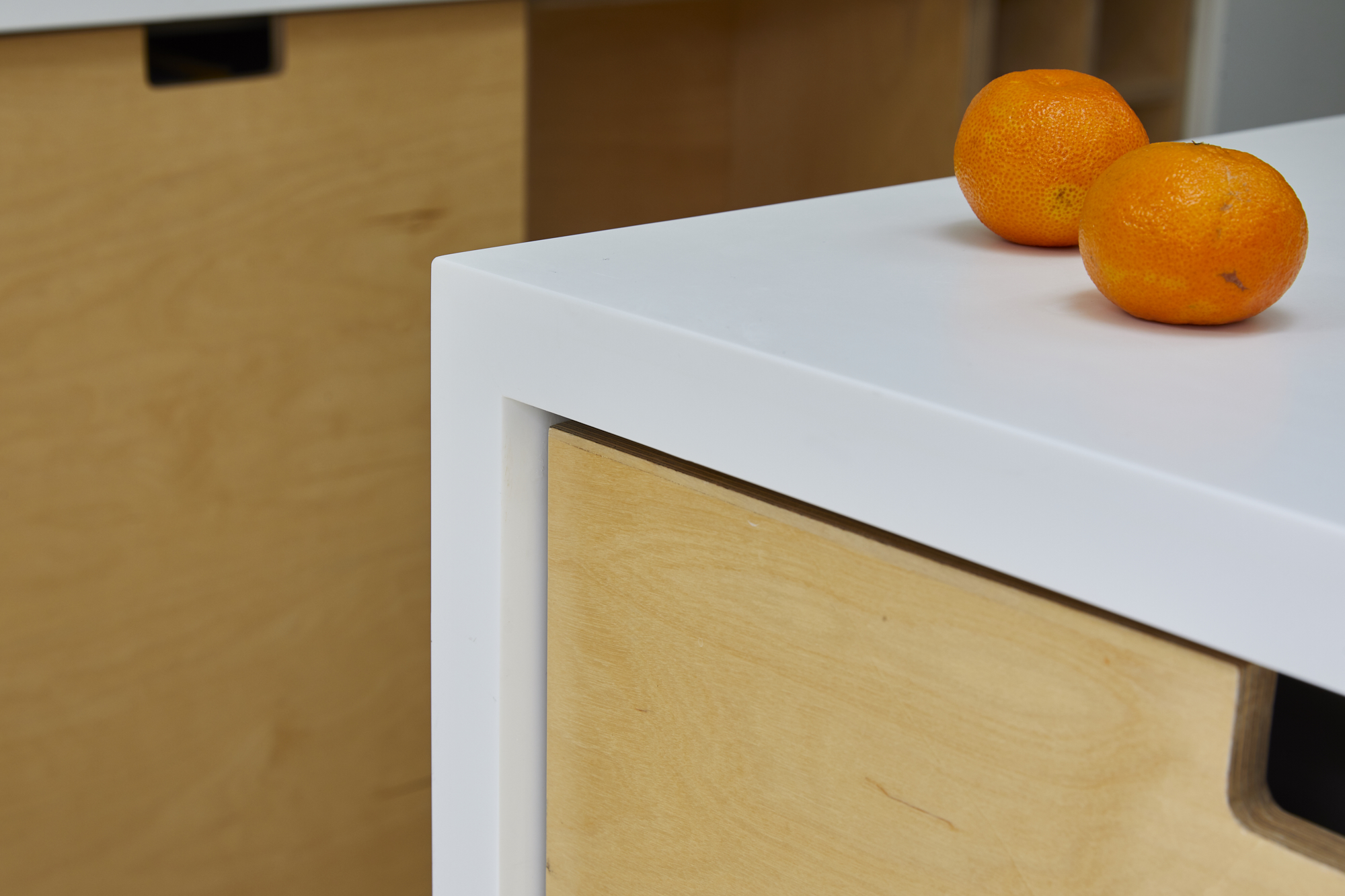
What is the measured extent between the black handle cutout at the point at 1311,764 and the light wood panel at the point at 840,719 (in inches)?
2.4

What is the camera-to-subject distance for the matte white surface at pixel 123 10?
0.79 meters

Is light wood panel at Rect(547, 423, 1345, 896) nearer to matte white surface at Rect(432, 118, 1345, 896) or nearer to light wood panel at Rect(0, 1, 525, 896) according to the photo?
matte white surface at Rect(432, 118, 1345, 896)

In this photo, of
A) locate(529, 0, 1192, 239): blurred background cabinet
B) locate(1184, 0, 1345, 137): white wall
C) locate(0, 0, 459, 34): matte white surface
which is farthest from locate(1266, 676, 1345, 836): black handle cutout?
locate(1184, 0, 1345, 137): white wall

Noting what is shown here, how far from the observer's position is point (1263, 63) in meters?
1.65

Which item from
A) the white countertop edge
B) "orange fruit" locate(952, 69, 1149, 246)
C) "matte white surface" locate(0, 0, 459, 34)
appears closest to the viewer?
the white countertop edge

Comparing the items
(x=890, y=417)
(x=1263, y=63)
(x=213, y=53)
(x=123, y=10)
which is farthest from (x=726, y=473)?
(x=1263, y=63)

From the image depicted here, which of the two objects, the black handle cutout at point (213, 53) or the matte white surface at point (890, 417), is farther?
the black handle cutout at point (213, 53)

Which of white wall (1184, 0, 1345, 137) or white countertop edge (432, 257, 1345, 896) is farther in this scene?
white wall (1184, 0, 1345, 137)

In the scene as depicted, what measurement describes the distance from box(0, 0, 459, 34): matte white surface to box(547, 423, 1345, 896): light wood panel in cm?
58

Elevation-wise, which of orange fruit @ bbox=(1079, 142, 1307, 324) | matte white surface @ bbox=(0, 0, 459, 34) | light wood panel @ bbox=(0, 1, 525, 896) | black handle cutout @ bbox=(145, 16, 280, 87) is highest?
matte white surface @ bbox=(0, 0, 459, 34)

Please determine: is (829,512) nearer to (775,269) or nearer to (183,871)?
(775,269)

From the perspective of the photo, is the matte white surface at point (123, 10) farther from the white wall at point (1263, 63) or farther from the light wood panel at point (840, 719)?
the white wall at point (1263, 63)

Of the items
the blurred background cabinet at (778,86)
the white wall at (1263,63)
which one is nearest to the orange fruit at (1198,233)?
the blurred background cabinet at (778,86)

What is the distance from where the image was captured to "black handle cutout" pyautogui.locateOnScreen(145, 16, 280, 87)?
932 millimetres
